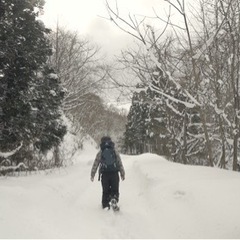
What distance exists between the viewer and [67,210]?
865 cm

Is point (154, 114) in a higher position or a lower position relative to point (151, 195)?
higher

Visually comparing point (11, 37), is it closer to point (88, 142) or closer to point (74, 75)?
point (74, 75)

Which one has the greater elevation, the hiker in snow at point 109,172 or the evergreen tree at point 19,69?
the evergreen tree at point 19,69

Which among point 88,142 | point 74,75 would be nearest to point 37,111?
point 74,75

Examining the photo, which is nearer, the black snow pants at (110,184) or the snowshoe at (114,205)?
the snowshoe at (114,205)

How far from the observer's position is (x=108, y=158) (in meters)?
9.45

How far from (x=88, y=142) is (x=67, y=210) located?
33182 millimetres

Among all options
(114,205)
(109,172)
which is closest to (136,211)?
(114,205)

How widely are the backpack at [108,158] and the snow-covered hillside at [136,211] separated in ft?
3.34

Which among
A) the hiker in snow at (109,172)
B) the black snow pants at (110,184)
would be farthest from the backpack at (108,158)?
the black snow pants at (110,184)

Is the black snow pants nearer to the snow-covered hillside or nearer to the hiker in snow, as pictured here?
the hiker in snow

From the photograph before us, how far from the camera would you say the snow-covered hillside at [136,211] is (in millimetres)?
6871

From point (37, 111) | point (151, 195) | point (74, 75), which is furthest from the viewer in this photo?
point (74, 75)

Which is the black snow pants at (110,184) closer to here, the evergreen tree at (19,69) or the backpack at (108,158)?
the backpack at (108,158)
